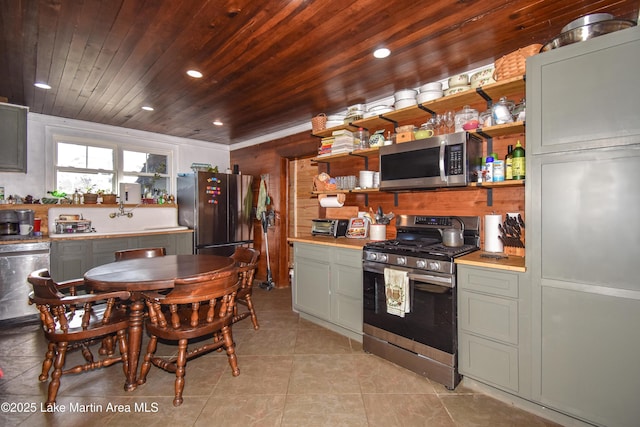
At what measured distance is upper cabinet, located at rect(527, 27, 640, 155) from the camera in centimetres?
153

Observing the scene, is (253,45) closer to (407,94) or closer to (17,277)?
(407,94)

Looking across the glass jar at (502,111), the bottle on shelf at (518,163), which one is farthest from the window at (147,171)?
the bottle on shelf at (518,163)

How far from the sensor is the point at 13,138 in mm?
3508

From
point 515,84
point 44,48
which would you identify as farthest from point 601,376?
point 44,48

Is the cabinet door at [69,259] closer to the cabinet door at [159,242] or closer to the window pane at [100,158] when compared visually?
the cabinet door at [159,242]

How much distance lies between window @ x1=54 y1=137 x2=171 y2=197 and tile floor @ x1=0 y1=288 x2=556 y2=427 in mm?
2482

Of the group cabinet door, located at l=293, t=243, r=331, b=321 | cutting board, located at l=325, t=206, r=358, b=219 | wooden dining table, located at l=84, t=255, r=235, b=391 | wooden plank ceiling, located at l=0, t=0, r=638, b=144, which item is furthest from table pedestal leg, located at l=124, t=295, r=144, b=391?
cutting board, located at l=325, t=206, r=358, b=219

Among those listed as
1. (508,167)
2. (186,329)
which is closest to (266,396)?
(186,329)

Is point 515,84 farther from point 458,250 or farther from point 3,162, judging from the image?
point 3,162

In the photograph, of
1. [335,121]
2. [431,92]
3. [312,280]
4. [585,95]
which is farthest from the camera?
[335,121]

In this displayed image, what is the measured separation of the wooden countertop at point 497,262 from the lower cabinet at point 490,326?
0.04 meters

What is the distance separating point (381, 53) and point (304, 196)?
2722mm

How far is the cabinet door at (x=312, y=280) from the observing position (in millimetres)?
3100

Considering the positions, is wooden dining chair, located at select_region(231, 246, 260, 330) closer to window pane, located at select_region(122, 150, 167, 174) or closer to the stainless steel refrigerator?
the stainless steel refrigerator
